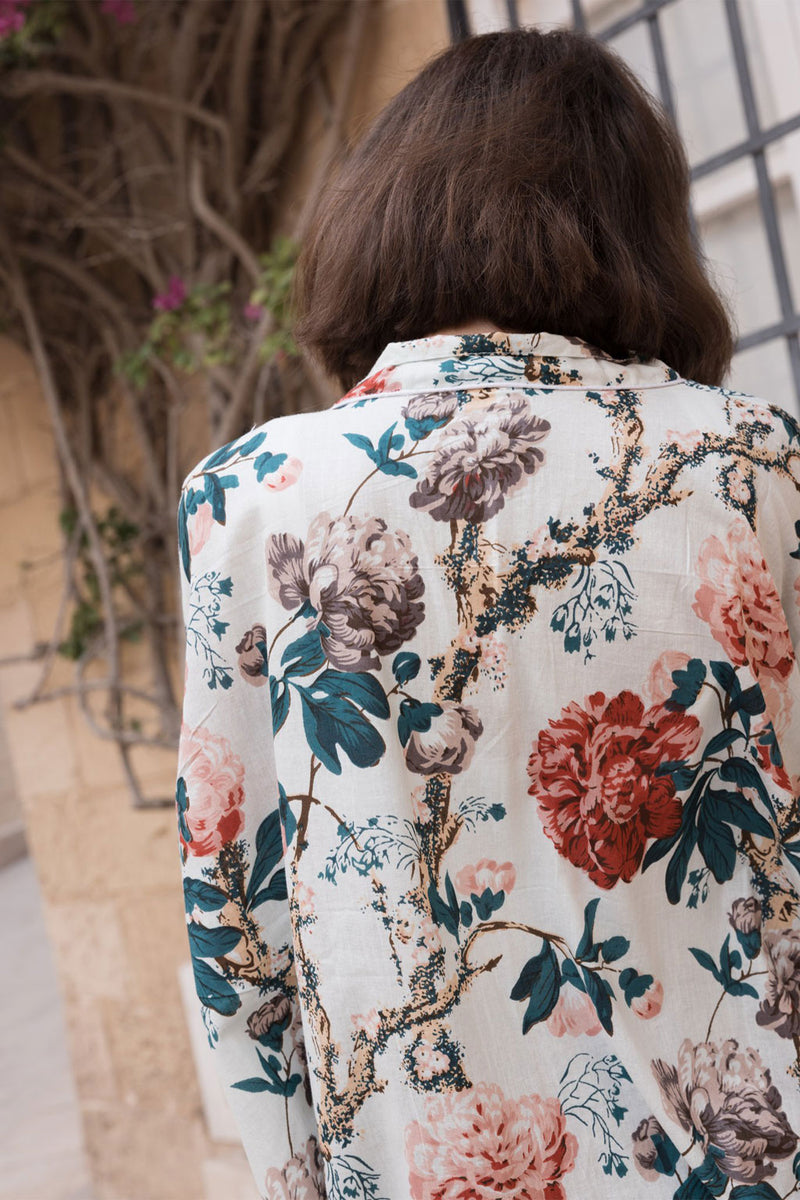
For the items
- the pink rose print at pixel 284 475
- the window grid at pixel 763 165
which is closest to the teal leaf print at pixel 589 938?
the pink rose print at pixel 284 475

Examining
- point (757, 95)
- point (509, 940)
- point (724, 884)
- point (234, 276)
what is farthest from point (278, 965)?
point (234, 276)

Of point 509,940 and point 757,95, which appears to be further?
point 757,95

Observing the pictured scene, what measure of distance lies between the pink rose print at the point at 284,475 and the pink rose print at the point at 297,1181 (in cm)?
49

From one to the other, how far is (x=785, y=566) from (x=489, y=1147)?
447 millimetres

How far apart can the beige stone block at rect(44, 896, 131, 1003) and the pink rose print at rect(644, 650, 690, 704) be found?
7.70ft

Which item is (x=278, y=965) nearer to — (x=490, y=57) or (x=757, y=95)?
(x=490, y=57)

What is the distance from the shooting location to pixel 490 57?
0.89m

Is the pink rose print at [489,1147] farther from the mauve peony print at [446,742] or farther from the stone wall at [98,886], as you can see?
the stone wall at [98,886]

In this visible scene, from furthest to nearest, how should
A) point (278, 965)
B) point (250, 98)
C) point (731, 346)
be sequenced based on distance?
point (250, 98)
point (731, 346)
point (278, 965)

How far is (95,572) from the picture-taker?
282cm

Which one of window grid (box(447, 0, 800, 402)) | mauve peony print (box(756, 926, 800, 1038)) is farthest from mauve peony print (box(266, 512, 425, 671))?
window grid (box(447, 0, 800, 402))

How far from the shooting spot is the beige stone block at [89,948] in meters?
2.85

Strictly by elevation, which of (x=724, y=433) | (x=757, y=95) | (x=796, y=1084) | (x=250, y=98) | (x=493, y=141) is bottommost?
(x=796, y=1084)

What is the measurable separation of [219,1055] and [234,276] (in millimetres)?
2008
